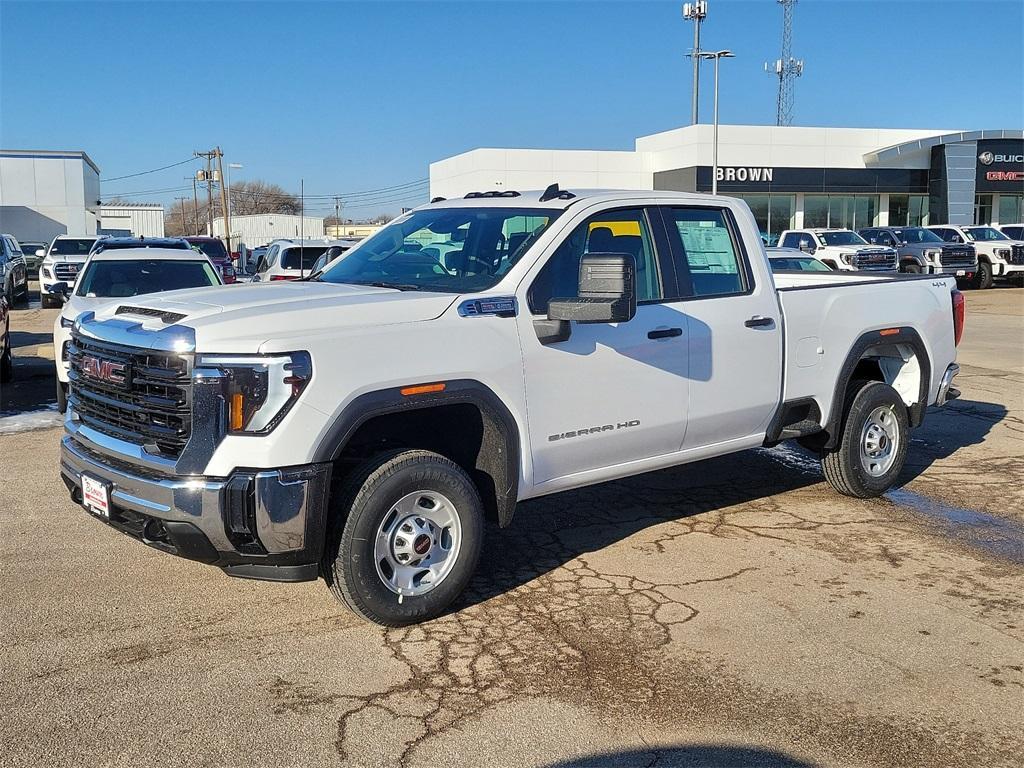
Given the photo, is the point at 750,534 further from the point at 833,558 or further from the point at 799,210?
the point at 799,210

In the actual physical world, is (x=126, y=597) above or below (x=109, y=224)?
below

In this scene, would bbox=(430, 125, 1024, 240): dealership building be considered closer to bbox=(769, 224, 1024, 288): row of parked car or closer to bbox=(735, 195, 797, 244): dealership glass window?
bbox=(735, 195, 797, 244): dealership glass window

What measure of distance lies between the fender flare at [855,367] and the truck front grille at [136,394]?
415cm

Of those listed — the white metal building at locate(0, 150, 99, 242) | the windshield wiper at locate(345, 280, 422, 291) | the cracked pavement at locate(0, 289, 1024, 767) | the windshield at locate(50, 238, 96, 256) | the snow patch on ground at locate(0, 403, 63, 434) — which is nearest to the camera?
the cracked pavement at locate(0, 289, 1024, 767)

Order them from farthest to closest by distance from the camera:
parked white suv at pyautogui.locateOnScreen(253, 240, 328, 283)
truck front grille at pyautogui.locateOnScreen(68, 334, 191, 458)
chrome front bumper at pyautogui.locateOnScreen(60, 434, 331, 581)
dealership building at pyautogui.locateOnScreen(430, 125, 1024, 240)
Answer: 1. dealership building at pyautogui.locateOnScreen(430, 125, 1024, 240)
2. parked white suv at pyautogui.locateOnScreen(253, 240, 328, 283)
3. truck front grille at pyautogui.locateOnScreen(68, 334, 191, 458)
4. chrome front bumper at pyautogui.locateOnScreen(60, 434, 331, 581)

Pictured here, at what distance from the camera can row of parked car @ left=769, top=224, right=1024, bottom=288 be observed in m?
27.2

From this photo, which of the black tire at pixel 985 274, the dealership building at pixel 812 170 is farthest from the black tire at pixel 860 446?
the dealership building at pixel 812 170

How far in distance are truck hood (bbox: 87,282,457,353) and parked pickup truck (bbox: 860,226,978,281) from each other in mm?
27146

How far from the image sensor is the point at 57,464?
308 inches

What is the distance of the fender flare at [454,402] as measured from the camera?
4250 millimetres

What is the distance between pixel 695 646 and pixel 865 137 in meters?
46.5

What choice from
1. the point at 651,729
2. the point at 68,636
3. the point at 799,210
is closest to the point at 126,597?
the point at 68,636

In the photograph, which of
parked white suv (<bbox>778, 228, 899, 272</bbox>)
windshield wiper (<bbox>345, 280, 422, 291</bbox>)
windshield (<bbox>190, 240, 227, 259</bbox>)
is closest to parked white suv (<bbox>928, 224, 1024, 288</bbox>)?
parked white suv (<bbox>778, 228, 899, 272</bbox>)

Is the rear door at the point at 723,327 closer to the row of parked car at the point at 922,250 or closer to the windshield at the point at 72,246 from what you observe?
the row of parked car at the point at 922,250
